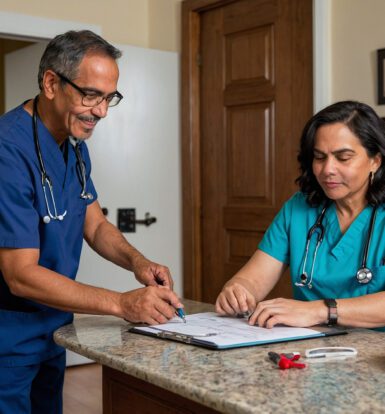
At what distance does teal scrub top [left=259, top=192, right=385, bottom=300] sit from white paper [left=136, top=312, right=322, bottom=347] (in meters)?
0.27

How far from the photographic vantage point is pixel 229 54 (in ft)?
13.3

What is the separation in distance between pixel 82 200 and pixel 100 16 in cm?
262

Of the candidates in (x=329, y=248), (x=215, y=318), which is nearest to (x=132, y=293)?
(x=215, y=318)

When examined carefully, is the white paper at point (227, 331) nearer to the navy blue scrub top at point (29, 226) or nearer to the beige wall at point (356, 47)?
the navy blue scrub top at point (29, 226)

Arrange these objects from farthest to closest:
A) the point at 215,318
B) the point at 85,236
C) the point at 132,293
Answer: the point at 85,236 → the point at 215,318 → the point at 132,293

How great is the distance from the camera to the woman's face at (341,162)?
1.86 meters

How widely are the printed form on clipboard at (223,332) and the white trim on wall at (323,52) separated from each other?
193cm

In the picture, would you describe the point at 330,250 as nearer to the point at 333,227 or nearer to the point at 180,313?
the point at 333,227

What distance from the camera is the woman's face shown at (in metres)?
1.86

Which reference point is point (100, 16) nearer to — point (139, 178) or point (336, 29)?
point (139, 178)

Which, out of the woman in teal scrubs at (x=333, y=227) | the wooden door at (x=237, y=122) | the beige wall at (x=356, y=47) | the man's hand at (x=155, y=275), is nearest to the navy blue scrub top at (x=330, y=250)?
the woman in teal scrubs at (x=333, y=227)

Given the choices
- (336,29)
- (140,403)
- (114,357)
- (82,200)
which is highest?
(336,29)

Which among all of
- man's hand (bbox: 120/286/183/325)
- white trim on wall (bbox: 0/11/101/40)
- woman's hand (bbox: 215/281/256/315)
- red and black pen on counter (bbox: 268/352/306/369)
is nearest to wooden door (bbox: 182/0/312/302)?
white trim on wall (bbox: 0/11/101/40)

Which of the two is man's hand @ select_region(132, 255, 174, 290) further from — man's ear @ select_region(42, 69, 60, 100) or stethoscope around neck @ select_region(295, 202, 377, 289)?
man's ear @ select_region(42, 69, 60, 100)
